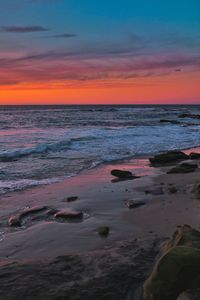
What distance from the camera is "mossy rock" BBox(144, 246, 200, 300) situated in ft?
14.7

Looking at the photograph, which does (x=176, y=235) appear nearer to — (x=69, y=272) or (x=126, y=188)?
(x=69, y=272)

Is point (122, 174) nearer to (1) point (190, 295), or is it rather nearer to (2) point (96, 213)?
(2) point (96, 213)

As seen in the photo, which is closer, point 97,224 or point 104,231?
point 104,231

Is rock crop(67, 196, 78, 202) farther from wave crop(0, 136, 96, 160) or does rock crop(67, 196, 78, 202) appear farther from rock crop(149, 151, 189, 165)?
wave crop(0, 136, 96, 160)

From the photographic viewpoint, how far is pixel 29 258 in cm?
622

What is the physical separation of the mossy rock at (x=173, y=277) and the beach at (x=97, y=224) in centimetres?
46

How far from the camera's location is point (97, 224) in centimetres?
806

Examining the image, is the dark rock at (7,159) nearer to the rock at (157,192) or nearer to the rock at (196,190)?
the rock at (157,192)

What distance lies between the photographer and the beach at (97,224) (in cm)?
552

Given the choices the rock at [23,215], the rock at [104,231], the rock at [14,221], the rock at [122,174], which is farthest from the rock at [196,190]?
the rock at [14,221]

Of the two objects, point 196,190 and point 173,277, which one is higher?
point 173,277

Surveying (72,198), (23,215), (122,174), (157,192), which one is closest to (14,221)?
(23,215)

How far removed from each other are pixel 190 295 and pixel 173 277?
1.22 feet

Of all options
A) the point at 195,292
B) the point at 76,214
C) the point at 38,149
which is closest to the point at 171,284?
the point at 195,292
